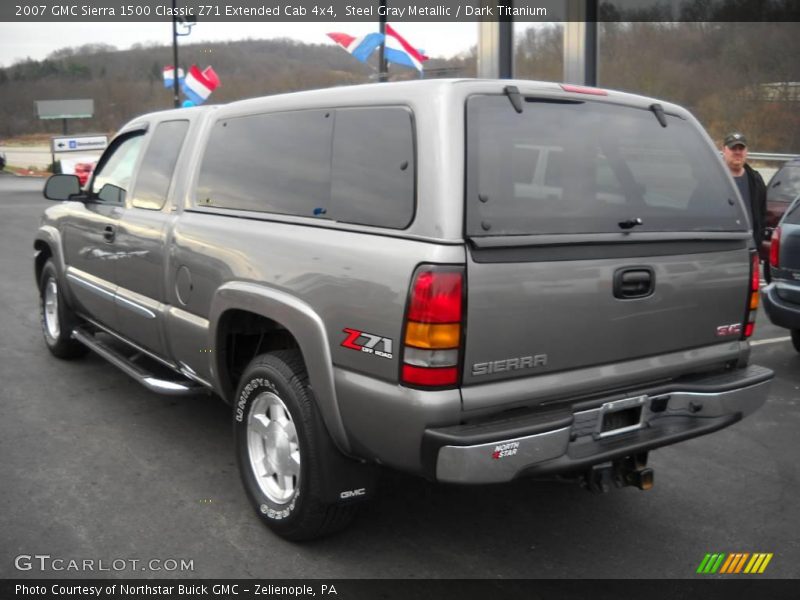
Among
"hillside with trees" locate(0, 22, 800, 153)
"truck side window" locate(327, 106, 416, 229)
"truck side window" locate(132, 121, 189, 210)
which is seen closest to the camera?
"truck side window" locate(327, 106, 416, 229)

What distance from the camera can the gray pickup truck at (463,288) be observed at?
294 centimetres

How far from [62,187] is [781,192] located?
321 inches

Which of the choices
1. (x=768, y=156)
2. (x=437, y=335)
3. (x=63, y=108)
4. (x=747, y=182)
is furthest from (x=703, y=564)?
(x=63, y=108)

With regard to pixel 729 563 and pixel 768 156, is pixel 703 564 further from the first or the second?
pixel 768 156

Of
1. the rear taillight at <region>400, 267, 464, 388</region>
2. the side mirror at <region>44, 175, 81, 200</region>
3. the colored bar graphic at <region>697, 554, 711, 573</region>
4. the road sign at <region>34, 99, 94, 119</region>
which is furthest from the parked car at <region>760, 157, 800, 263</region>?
the road sign at <region>34, 99, 94, 119</region>

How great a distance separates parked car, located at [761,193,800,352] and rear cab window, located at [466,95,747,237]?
281cm

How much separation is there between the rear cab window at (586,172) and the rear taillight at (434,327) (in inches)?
8.8

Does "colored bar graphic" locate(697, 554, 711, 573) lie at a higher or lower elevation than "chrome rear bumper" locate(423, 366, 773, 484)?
lower

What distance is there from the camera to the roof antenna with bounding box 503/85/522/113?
3184 millimetres

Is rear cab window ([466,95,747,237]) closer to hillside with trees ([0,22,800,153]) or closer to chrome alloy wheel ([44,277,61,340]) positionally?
chrome alloy wheel ([44,277,61,340])

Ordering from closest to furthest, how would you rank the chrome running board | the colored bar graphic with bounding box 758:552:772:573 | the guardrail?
the colored bar graphic with bounding box 758:552:772:573
the chrome running board
the guardrail

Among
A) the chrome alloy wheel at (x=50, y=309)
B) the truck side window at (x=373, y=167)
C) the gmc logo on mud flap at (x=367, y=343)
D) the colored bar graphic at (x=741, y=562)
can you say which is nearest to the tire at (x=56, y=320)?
the chrome alloy wheel at (x=50, y=309)

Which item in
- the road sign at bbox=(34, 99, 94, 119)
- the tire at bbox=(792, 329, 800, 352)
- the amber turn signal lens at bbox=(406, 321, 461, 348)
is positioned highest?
the road sign at bbox=(34, 99, 94, 119)

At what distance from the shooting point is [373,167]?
322 centimetres
